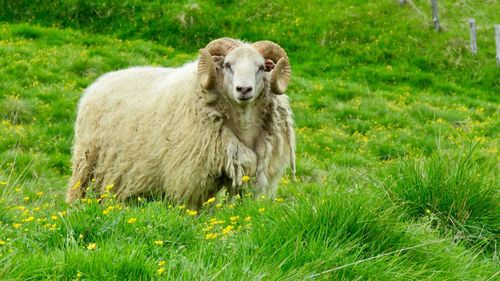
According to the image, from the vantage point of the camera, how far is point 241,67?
7.44 meters

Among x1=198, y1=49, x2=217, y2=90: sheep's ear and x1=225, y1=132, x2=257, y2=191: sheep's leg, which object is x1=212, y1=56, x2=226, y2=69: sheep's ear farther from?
x1=225, y1=132, x2=257, y2=191: sheep's leg

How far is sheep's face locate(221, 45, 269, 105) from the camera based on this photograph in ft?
23.7

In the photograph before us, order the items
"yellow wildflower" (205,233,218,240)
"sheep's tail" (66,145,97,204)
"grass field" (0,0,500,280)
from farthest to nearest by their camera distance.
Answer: "sheep's tail" (66,145,97,204) < "yellow wildflower" (205,233,218,240) < "grass field" (0,0,500,280)

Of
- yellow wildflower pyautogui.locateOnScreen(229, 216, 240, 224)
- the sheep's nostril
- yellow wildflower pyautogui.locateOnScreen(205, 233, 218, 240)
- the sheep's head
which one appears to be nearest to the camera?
yellow wildflower pyautogui.locateOnScreen(205, 233, 218, 240)

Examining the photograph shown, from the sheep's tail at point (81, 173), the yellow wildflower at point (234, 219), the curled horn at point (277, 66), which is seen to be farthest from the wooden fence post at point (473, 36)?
the yellow wildflower at point (234, 219)

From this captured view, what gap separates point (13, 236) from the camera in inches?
169

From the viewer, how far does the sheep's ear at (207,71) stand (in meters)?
7.60

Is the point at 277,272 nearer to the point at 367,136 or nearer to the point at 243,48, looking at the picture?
the point at 243,48

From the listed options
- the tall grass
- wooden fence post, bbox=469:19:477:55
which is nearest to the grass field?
the tall grass

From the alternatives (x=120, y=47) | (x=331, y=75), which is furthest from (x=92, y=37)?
(x=331, y=75)

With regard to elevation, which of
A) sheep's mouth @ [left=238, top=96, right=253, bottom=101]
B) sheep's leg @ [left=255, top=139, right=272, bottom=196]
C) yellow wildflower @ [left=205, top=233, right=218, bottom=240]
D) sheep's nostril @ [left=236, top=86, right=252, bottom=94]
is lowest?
sheep's leg @ [left=255, top=139, right=272, bottom=196]

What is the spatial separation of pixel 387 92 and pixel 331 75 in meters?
2.37

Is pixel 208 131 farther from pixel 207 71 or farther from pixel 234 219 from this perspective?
pixel 234 219

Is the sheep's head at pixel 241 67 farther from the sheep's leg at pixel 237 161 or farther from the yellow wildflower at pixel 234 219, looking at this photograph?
the yellow wildflower at pixel 234 219
